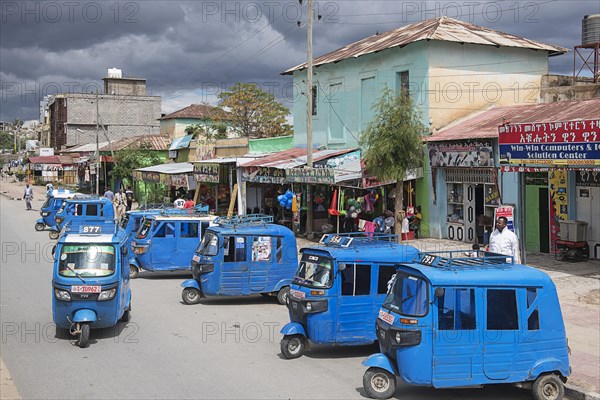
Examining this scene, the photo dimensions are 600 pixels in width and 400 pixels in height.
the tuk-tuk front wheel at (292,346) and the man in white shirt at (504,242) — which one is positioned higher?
the man in white shirt at (504,242)

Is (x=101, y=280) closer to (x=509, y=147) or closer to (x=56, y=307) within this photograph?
(x=56, y=307)

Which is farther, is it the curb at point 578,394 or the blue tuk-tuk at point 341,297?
the blue tuk-tuk at point 341,297

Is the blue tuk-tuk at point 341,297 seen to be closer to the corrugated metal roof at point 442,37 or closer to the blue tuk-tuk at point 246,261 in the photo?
the blue tuk-tuk at point 246,261

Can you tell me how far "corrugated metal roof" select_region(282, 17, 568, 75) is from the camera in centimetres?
2441

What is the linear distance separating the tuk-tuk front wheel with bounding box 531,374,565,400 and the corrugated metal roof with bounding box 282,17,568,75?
1693 centimetres

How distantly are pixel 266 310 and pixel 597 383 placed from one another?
719 centimetres

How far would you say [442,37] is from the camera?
939 inches

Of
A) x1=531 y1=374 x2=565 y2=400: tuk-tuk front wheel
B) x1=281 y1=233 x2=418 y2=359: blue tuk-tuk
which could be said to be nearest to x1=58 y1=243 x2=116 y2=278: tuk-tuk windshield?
x1=281 y1=233 x2=418 y2=359: blue tuk-tuk

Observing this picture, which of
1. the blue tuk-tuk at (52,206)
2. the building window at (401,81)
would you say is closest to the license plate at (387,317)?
the building window at (401,81)

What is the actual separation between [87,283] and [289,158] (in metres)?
17.6

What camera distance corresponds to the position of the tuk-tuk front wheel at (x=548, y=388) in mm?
8523

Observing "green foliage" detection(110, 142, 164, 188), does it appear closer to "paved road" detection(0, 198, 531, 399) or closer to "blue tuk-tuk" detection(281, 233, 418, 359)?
"paved road" detection(0, 198, 531, 399)

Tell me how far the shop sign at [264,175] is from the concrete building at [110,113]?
5470 cm

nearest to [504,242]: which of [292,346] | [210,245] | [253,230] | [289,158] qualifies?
[292,346]
